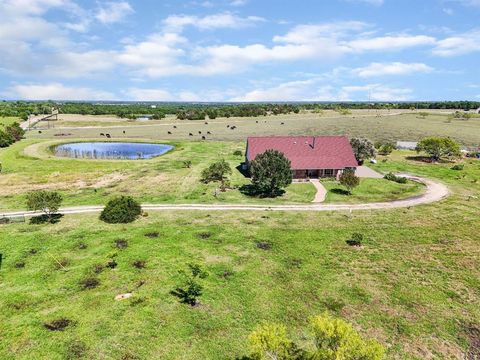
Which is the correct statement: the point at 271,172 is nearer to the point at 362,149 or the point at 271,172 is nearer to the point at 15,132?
the point at 362,149

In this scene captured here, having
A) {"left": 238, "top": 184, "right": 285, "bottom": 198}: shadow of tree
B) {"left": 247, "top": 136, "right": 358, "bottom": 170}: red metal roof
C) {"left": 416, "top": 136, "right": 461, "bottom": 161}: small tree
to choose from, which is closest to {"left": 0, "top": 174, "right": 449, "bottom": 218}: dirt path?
{"left": 238, "top": 184, "right": 285, "bottom": 198}: shadow of tree

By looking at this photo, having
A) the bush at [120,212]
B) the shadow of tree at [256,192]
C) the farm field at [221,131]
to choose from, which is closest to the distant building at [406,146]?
the farm field at [221,131]

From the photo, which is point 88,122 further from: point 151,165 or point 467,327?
point 467,327

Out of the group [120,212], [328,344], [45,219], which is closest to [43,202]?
[45,219]

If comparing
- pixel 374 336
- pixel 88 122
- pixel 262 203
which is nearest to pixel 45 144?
pixel 88 122

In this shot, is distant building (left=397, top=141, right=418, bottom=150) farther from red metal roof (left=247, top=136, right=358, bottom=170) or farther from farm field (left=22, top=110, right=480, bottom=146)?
red metal roof (left=247, top=136, right=358, bottom=170)
